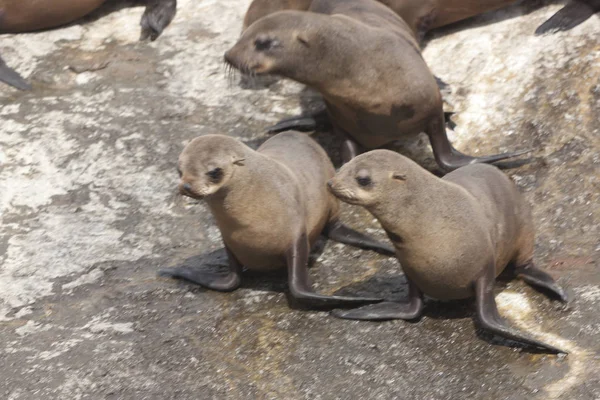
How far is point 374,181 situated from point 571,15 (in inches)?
128

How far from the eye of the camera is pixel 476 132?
6.65 m

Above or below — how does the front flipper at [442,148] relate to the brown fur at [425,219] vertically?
below

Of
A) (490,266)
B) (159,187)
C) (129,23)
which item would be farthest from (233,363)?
(129,23)

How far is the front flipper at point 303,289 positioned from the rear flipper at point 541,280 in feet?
2.66

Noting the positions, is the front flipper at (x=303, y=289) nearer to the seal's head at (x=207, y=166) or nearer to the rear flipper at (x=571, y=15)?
the seal's head at (x=207, y=166)

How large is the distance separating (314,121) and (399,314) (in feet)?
A: 8.24

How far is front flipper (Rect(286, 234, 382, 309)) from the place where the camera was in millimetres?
4836

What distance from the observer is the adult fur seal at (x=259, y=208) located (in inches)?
189

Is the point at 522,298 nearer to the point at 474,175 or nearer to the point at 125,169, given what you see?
the point at 474,175

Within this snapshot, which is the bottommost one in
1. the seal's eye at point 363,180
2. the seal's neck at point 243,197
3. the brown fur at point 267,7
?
the brown fur at point 267,7

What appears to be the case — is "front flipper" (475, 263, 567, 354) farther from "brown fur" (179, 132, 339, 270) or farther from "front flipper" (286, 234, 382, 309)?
"brown fur" (179, 132, 339, 270)

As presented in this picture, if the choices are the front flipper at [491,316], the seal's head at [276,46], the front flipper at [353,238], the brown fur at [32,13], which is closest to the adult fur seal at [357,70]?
the seal's head at [276,46]

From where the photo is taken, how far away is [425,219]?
459 centimetres

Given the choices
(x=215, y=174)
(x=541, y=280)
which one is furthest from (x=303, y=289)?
(x=541, y=280)
